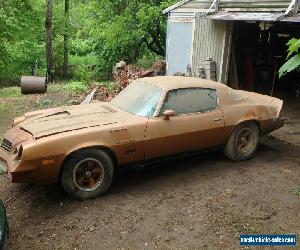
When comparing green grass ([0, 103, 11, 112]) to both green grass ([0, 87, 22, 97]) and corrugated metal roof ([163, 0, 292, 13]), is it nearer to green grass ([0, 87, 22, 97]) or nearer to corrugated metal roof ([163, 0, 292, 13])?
green grass ([0, 87, 22, 97])

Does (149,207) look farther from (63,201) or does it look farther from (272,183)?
(272,183)

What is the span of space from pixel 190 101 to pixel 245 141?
1519mm

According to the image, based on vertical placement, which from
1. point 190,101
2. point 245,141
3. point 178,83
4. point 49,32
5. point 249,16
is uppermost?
point 249,16

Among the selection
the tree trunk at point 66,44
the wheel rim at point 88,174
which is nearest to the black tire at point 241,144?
the wheel rim at point 88,174

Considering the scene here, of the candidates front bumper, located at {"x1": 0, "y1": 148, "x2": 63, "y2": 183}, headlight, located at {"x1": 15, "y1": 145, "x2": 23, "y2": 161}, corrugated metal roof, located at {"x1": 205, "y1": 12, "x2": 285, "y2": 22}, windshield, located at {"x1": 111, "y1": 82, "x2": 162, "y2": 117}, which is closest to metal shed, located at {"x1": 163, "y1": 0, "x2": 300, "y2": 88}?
corrugated metal roof, located at {"x1": 205, "y1": 12, "x2": 285, "y2": 22}

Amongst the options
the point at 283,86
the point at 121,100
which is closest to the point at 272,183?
the point at 121,100

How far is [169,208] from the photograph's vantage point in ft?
17.7

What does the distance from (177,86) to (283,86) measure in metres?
9.37

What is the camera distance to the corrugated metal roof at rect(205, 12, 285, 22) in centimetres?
943

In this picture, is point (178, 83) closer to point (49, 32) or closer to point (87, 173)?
point (87, 173)

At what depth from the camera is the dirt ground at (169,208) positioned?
471cm

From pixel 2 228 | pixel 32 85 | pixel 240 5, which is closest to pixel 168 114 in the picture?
pixel 2 228

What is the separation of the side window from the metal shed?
409 centimetres

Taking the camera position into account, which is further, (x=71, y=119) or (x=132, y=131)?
(x=71, y=119)
